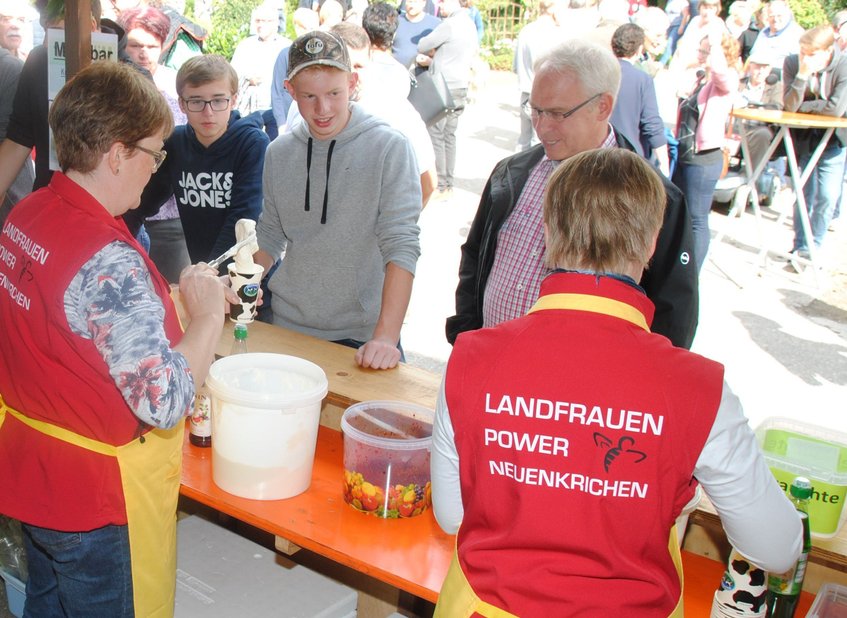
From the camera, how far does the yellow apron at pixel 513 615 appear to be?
4.47ft

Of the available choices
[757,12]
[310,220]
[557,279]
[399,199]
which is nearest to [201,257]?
[310,220]

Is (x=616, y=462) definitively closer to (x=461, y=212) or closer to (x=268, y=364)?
(x=268, y=364)

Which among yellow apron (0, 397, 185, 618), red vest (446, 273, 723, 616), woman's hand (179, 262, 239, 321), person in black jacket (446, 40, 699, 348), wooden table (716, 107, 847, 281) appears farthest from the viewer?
wooden table (716, 107, 847, 281)

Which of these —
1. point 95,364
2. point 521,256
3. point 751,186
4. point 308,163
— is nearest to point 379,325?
point 521,256

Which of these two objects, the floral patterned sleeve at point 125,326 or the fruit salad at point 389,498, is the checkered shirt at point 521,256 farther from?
the floral patterned sleeve at point 125,326

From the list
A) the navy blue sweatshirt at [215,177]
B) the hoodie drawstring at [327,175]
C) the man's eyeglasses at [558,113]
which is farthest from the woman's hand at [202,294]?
the navy blue sweatshirt at [215,177]

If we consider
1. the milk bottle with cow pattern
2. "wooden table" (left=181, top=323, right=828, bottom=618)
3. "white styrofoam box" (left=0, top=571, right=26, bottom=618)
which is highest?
the milk bottle with cow pattern

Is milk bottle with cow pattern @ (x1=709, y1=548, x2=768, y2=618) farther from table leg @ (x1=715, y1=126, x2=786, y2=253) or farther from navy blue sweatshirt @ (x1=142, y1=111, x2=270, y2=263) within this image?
table leg @ (x1=715, y1=126, x2=786, y2=253)

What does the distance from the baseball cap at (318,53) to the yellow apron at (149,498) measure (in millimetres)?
1246

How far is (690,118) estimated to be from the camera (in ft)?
21.5

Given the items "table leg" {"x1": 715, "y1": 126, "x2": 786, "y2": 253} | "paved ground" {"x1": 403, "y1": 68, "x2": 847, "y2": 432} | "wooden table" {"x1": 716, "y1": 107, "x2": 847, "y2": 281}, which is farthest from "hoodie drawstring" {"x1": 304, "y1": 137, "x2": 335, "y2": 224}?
"table leg" {"x1": 715, "y1": 126, "x2": 786, "y2": 253}

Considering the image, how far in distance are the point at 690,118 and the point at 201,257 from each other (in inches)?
176

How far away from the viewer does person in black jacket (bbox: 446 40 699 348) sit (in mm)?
2418

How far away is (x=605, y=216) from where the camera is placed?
1396mm
